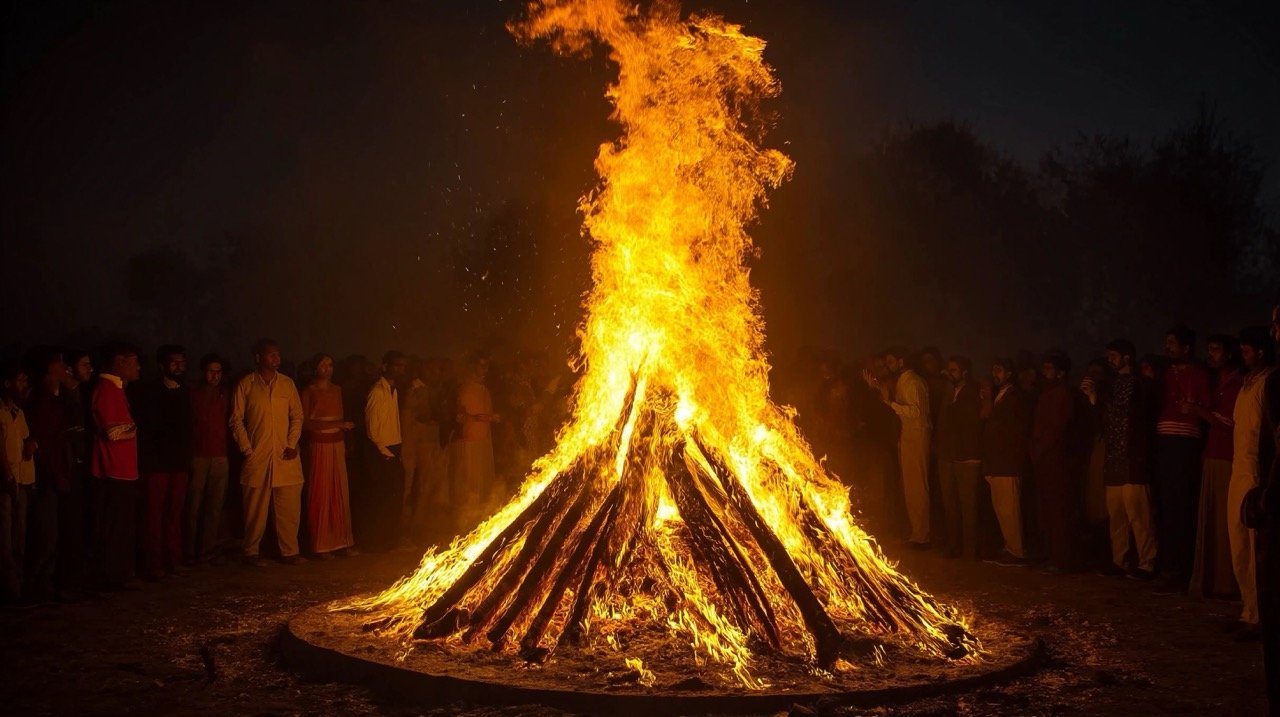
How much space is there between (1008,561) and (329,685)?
815 cm

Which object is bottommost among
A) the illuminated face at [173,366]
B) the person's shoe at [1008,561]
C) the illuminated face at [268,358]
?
the person's shoe at [1008,561]

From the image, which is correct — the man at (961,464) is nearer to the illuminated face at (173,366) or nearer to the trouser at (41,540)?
the illuminated face at (173,366)

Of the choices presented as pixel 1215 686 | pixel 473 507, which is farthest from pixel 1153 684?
pixel 473 507

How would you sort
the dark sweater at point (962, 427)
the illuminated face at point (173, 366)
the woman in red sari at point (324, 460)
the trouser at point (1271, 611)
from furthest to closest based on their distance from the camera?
the woman in red sari at point (324, 460) → the dark sweater at point (962, 427) → the illuminated face at point (173, 366) → the trouser at point (1271, 611)

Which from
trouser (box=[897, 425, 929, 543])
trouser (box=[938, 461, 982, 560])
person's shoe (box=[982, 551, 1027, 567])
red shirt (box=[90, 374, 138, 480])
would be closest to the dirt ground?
person's shoe (box=[982, 551, 1027, 567])

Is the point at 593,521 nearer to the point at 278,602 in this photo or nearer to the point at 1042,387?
the point at 278,602

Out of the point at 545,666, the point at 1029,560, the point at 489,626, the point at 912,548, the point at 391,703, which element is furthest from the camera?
the point at 912,548

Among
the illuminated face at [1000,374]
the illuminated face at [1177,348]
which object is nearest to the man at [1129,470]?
the illuminated face at [1177,348]

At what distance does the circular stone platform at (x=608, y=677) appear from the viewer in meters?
5.80

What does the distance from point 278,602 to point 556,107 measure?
14.2 m

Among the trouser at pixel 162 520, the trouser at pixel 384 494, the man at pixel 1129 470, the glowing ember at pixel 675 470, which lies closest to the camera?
the glowing ember at pixel 675 470

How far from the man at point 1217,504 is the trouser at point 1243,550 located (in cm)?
97

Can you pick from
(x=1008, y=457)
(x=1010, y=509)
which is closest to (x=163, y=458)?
(x=1008, y=457)

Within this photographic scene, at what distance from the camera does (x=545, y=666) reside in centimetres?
646
